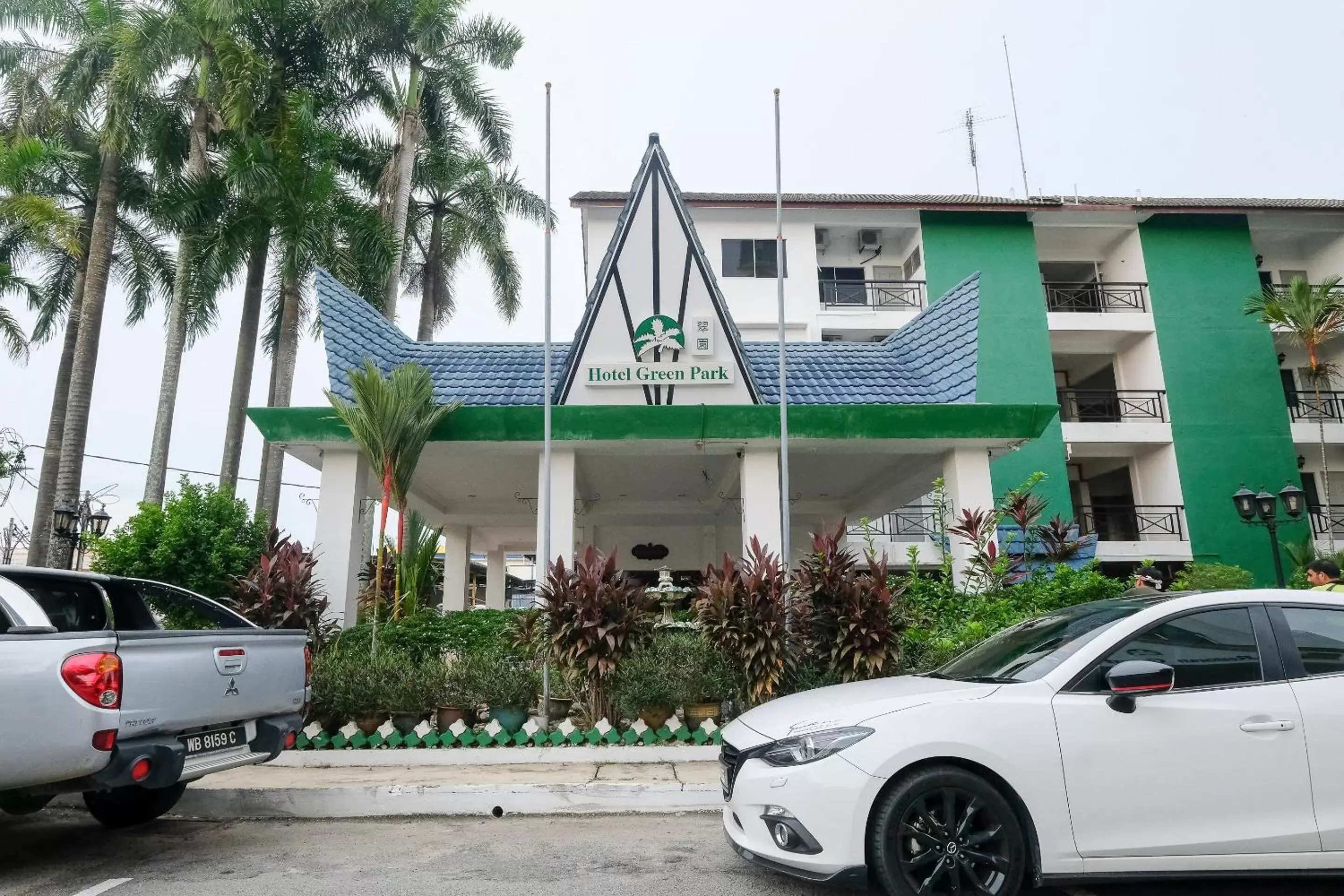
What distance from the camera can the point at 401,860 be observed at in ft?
15.9

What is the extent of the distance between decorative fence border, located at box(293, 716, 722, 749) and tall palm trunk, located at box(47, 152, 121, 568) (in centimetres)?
1279

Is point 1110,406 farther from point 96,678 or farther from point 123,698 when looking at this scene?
point 96,678

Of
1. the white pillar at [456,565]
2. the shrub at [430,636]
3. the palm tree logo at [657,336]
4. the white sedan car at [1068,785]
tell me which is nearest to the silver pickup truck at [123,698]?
the shrub at [430,636]

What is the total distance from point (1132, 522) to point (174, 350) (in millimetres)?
23525

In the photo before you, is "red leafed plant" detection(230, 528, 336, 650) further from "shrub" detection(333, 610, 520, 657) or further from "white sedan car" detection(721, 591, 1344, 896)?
"white sedan car" detection(721, 591, 1344, 896)

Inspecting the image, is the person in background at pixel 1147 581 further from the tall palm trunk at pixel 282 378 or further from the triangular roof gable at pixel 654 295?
the tall palm trunk at pixel 282 378

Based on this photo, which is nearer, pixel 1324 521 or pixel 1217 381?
pixel 1324 521

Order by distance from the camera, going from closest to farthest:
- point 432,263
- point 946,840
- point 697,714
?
point 946,840 → point 697,714 → point 432,263

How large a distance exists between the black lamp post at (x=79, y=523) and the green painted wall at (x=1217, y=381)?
2433 cm

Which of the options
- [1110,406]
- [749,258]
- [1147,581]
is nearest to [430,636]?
[1147,581]

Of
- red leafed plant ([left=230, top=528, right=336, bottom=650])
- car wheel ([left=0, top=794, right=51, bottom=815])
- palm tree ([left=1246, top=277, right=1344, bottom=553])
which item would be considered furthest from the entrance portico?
palm tree ([left=1246, top=277, right=1344, bottom=553])

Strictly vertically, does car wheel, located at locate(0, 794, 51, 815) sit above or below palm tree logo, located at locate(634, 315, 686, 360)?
below

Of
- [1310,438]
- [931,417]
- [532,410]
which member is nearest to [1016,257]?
[1310,438]

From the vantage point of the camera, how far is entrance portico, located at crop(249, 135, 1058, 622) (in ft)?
33.6
